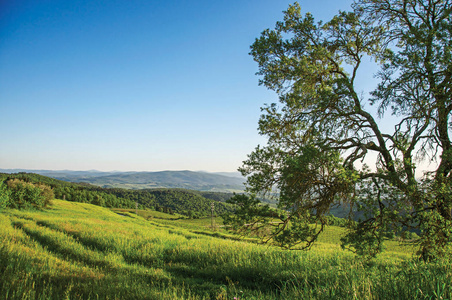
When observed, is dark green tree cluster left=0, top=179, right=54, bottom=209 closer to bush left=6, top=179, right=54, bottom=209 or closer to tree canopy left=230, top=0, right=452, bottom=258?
bush left=6, top=179, right=54, bottom=209

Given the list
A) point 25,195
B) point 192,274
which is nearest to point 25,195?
point 25,195

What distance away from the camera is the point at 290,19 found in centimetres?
934

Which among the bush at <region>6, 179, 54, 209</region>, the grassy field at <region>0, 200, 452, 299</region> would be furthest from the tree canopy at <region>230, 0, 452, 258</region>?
the bush at <region>6, 179, 54, 209</region>

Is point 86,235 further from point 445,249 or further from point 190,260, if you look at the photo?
point 445,249

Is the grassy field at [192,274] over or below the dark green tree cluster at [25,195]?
over

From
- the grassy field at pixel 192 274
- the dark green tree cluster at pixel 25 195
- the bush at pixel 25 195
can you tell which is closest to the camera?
the grassy field at pixel 192 274

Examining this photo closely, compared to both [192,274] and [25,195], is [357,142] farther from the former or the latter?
[25,195]

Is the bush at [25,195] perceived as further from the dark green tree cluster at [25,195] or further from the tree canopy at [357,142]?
the tree canopy at [357,142]

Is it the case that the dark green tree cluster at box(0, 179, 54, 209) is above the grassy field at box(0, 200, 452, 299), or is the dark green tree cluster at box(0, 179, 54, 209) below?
below

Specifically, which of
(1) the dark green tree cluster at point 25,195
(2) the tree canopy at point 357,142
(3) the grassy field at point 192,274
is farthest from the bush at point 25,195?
(2) the tree canopy at point 357,142

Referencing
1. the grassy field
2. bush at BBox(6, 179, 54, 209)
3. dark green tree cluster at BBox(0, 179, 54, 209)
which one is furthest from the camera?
bush at BBox(6, 179, 54, 209)

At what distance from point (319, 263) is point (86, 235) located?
34.5ft

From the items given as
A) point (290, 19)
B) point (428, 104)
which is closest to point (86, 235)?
point (290, 19)

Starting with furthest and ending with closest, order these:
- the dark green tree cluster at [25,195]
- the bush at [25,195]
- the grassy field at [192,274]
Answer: the bush at [25,195]
the dark green tree cluster at [25,195]
the grassy field at [192,274]
